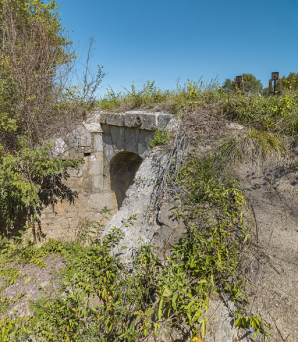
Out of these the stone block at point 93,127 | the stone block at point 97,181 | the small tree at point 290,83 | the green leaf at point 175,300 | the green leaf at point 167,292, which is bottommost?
the green leaf at point 175,300

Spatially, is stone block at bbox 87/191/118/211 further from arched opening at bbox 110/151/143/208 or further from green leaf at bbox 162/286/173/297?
green leaf at bbox 162/286/173/297

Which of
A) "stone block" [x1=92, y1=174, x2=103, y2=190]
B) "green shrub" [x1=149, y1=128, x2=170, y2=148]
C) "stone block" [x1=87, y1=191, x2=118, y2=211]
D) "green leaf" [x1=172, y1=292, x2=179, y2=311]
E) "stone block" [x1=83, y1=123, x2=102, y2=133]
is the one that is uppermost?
"stone block" [x1=83, y1=123, x2=102, y2=133]

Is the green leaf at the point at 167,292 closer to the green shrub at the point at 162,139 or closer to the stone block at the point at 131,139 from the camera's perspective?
the green shrub at the point at 162,139

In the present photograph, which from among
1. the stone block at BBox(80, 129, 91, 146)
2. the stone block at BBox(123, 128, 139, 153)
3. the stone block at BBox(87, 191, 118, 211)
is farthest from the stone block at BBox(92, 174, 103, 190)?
the stone block at BBox(123, 128, 139, 153)

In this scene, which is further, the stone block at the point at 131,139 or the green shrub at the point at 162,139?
the stone block at the point at 131,139

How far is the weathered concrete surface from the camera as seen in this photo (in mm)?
5906

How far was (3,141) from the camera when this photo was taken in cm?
561

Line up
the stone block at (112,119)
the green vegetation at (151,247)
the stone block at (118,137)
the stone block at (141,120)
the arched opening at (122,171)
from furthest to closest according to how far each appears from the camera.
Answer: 1. the arched opening at (122,171)
2. the stone block at (118,137)
3. the stone block at (112,119)
4. the stone block at (141,120)
5. the green vegetation at (151,247)

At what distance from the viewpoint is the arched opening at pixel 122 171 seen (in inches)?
248

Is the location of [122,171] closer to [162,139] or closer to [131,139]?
[131,139]

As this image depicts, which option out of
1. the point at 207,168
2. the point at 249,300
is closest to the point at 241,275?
the point at 249,300

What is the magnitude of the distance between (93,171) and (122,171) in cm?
79

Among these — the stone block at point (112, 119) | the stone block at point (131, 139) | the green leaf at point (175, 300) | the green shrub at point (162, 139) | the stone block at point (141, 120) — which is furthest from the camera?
the stone block at point (112, 119)

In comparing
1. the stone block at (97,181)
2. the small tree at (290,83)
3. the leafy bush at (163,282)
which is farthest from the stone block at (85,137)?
the small tree at (290,83)
